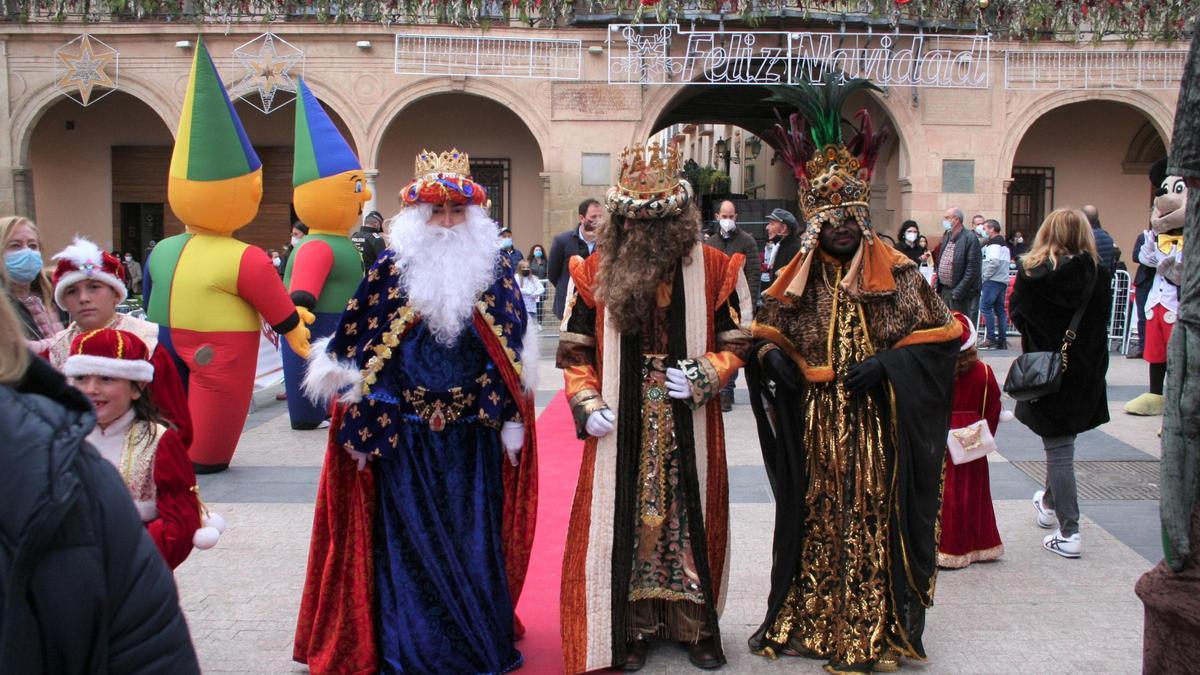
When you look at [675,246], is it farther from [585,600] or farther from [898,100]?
[898,100]

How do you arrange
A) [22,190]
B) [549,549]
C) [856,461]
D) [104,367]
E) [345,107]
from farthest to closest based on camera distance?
[22,190]
[345,107]
[549,549]
[856,461]
[104,367]

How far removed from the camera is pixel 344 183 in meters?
8.25

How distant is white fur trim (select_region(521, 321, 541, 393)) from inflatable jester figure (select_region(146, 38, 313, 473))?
3.47m

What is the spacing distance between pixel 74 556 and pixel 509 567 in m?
2.46

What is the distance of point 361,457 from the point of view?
3.71 meters

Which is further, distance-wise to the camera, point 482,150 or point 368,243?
point 482,150

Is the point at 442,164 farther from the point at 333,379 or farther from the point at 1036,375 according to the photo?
the point at 1036,375

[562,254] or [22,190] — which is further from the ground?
[22,190]

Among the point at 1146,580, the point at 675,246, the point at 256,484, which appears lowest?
the point at 256,484

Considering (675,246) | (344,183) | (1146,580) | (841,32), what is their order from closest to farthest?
(1146,580) < (675,246) < (344,183) < (841,32)

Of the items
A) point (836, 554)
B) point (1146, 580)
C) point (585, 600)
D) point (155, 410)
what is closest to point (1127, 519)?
point (836, 554)

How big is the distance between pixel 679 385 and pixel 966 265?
30.1 ft

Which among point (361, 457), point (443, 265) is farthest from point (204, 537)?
point (443, 265)

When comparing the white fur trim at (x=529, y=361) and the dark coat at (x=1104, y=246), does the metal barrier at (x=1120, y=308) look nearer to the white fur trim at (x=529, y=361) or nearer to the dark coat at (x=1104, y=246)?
the dark coat at (x=1104, y=246)
